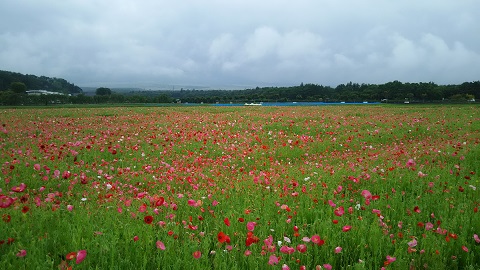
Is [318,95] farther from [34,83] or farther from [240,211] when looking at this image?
[34,83]

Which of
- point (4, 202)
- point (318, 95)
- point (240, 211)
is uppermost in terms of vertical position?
point (318, 95)

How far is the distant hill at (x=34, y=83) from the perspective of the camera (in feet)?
357

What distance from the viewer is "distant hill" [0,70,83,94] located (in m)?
109

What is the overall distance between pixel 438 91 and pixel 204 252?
294 feet

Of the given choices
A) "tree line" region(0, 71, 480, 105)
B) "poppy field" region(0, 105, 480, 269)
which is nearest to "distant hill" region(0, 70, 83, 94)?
"tree line" region(0, 71, 480, 105)

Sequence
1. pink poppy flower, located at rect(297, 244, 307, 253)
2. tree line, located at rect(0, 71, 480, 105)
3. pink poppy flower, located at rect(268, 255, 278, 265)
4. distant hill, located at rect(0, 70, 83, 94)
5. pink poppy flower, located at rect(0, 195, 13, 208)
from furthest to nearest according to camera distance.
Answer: distant hill, located at rect(0, 70, 83, 94) < tree line, located at rect(0, 71, 480, 105) < pink poppy flower, located at rect(0, 195, 13, 208) < pink poppy flower, located at rect(297, 244, 307, 253) < pink poppy flower, located at rect(268, 255, 278, 265)

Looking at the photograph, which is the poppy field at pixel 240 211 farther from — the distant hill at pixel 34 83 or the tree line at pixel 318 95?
the distant hill at pixel 34 83

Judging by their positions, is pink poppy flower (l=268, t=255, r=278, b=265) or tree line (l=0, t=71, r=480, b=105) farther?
tree line (l=0, t=71, r=480, b=105)

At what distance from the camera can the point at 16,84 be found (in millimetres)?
96562

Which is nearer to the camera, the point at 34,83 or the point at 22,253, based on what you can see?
the point at 22,253

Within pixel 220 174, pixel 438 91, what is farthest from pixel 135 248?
pixel 438 91

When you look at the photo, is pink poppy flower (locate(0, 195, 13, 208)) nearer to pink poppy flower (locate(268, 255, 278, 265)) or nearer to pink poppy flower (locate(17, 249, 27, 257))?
pink poppy flower (locate(17, 249, 27, 257))

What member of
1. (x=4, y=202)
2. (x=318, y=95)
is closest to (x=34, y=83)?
(x=318, y=95)

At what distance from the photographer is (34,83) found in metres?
136
